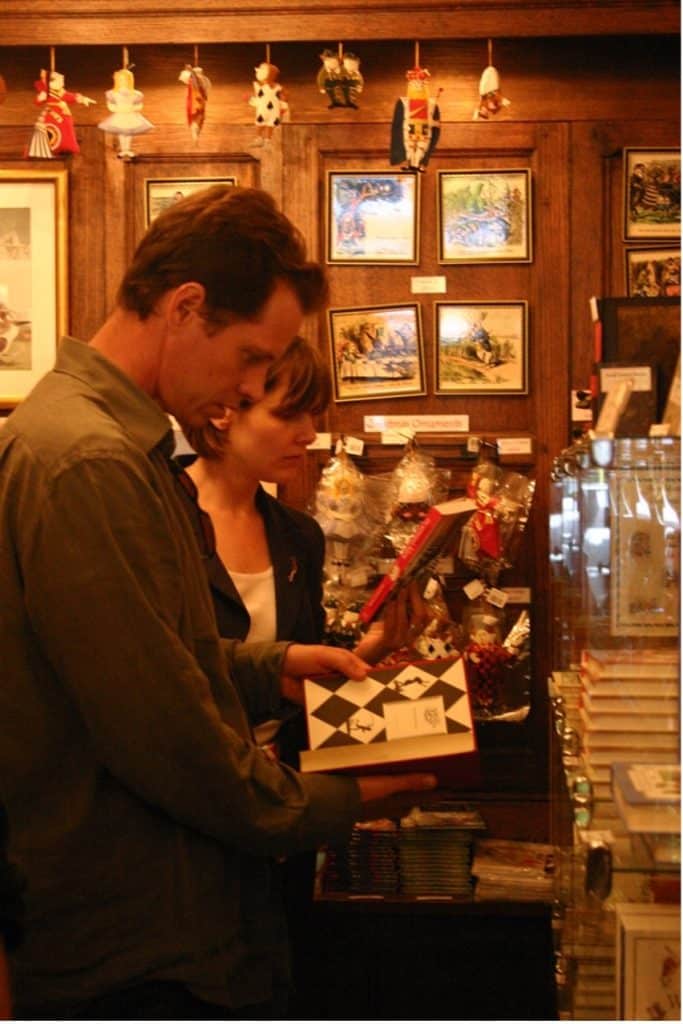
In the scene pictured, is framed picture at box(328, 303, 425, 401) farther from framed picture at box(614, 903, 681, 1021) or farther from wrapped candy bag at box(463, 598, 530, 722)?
framed picture at box(614, 903, 681, 1021)

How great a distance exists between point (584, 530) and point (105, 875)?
2.66 feet

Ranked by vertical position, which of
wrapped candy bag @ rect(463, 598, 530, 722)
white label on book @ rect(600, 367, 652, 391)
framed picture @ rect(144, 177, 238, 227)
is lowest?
wrapped candy bag @ rect(463, 598, 530, 722)

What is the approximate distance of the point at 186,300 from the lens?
66.5 inches

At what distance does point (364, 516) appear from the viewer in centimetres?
387

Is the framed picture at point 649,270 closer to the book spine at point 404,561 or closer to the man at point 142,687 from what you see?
the book spine at point 404,561

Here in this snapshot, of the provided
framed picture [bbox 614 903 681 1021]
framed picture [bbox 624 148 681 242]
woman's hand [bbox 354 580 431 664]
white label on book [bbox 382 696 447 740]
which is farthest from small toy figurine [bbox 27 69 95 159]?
framed picture [bbox 614 903 681 1021]

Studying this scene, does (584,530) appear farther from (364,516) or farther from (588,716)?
(364,516)

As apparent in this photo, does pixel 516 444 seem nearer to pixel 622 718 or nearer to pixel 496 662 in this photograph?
pixel 496 662

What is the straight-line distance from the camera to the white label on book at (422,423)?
4.04 m

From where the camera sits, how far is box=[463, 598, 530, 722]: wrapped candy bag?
3.83 metres

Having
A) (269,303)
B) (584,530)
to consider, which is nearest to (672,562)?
(584,530)

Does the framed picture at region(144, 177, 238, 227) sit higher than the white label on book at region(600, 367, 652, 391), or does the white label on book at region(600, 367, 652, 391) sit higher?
the framed picture at region(144, 177, 238, 227)

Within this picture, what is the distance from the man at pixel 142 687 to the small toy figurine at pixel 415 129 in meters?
2.05

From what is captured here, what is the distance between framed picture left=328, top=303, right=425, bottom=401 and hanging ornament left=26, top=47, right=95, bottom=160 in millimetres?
970
